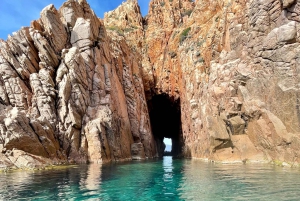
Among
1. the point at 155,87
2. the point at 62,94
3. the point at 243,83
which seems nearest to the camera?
the point at 243,83

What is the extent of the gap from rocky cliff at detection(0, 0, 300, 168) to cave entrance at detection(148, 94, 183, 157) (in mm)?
3291

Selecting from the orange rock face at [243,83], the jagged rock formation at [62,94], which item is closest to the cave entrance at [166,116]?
the orange rock face at [243,83]

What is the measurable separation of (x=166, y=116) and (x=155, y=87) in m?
15.0

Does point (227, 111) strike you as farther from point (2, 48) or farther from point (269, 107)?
point (2, 48)

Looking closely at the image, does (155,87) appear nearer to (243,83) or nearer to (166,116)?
(166,116)

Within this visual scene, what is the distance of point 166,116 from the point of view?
8756 centimetres

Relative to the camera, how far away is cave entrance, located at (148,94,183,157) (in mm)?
76438

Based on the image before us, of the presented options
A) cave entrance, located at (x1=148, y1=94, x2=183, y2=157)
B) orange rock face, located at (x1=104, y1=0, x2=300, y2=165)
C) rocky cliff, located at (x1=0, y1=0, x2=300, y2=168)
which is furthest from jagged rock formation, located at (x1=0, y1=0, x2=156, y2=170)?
cave entrance, located at (x1=148, y1=94, x2=183, y2=157)

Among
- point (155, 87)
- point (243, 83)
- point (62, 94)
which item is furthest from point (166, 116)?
point (243, 83)

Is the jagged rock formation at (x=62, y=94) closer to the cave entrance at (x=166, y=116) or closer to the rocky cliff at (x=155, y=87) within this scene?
the rocky cliff at (x=155, y=87)

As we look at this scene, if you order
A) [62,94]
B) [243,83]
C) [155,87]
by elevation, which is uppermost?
[155,87]

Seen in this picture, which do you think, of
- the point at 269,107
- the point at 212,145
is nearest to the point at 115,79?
the point at 212,145

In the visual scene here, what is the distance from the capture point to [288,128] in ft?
90.2

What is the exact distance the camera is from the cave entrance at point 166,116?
76.4m
